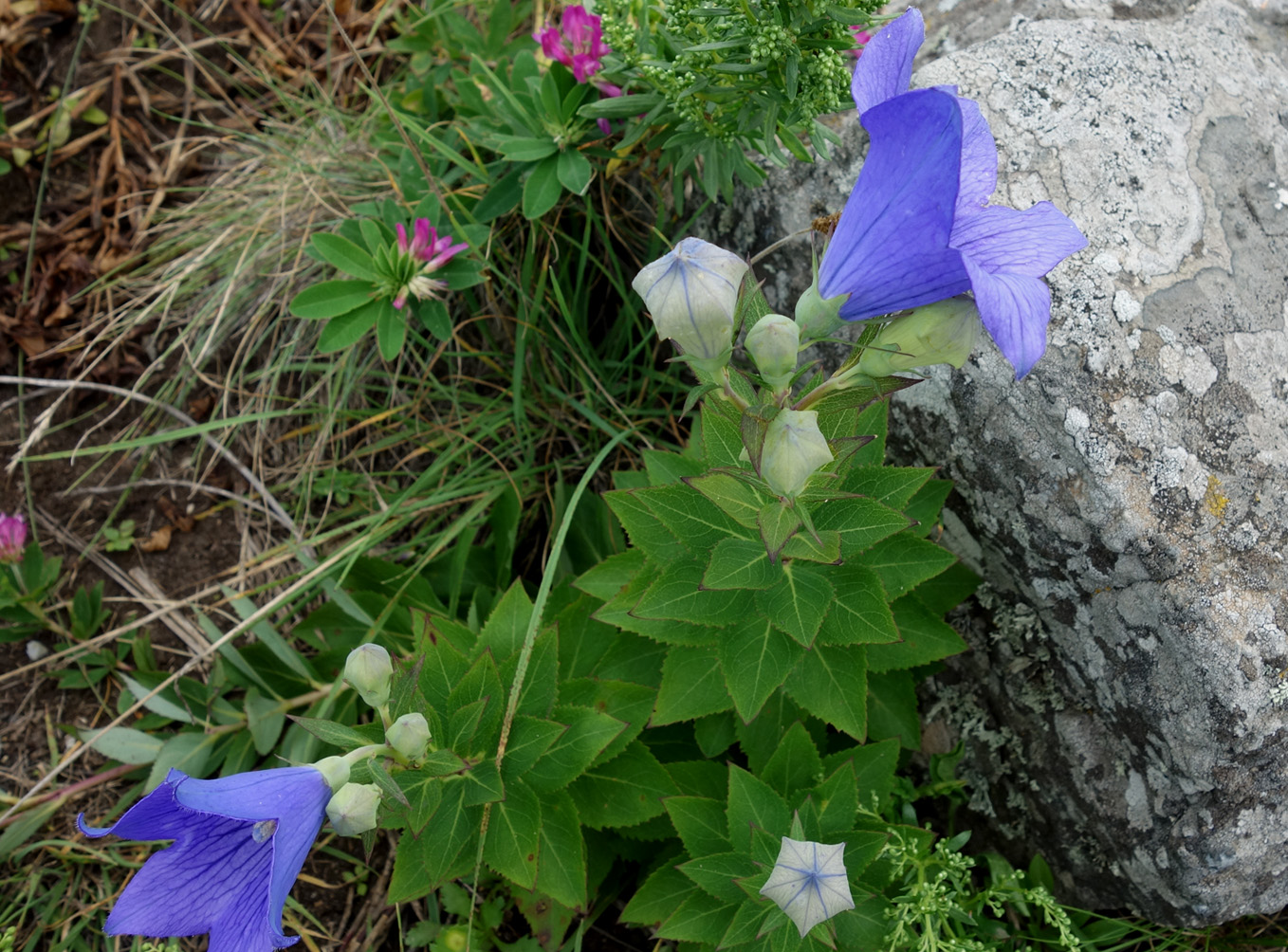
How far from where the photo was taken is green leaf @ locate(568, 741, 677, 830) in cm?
228

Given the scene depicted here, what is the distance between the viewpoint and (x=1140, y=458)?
203cm

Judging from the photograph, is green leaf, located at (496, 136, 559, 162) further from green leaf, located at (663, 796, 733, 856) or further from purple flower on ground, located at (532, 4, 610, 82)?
green leaf, located at (663, 796, 733, 856)

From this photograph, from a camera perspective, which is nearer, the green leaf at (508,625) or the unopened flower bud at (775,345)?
the unopened flower bud at (775,345)

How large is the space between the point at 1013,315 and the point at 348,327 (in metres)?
1.96

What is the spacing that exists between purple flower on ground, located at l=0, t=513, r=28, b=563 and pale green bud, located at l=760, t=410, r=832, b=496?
270cm

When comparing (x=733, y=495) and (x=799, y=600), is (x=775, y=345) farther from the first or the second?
(x=799, y=600)

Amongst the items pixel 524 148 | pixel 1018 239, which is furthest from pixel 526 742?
pixel 524 148

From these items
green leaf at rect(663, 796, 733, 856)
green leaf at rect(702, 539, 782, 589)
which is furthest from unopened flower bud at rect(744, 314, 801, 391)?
green leaf at rect(663, 796, 733, 856)

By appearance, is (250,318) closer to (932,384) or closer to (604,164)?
(604,164)

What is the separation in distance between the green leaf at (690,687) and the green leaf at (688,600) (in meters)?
0.20

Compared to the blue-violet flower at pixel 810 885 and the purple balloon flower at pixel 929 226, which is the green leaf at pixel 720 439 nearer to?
the purple balloon flower at pixel 929 226

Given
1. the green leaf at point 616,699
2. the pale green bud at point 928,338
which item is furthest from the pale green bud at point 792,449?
the green leaf at point 616,699

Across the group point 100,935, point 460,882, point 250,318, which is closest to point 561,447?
point 250,318

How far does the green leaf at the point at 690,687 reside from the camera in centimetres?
222
